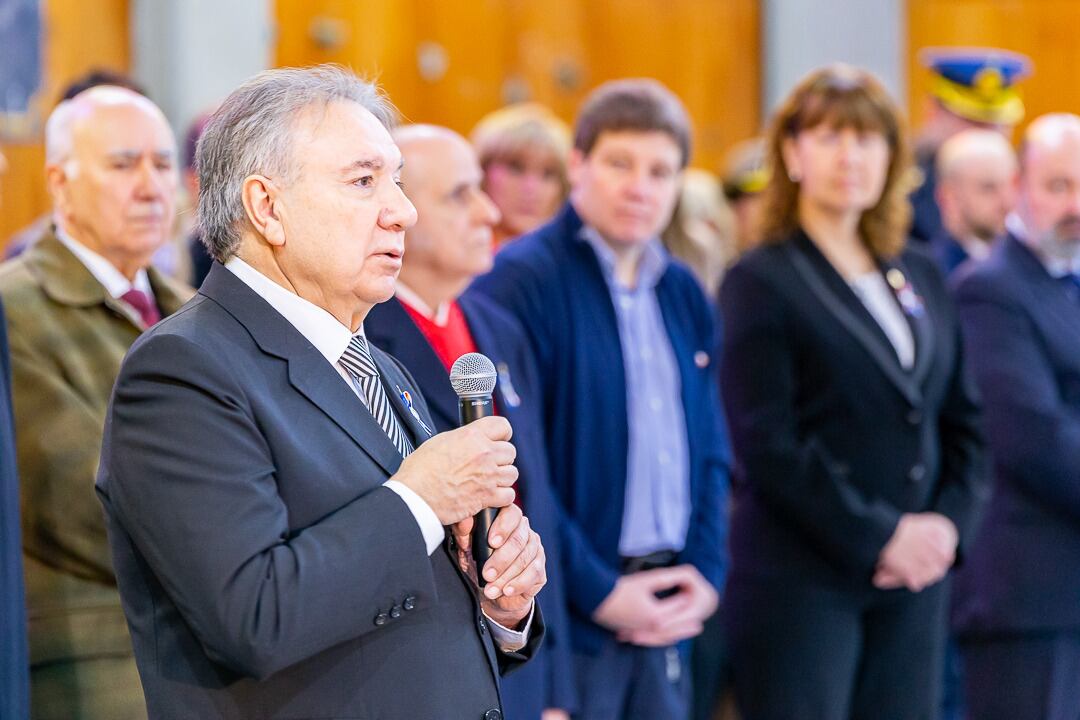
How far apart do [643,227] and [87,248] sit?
1180 mm

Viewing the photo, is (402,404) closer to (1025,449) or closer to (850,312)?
(850,312)

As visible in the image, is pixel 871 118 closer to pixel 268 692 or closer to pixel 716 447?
pixel 716 447

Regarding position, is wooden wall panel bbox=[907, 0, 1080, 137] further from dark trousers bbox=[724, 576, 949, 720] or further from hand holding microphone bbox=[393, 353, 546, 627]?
hand holding microphone bbox=[393, 353, 546, 627]

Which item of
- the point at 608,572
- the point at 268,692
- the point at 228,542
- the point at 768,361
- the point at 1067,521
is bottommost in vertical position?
the point at 1067,521

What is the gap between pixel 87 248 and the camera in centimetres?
258

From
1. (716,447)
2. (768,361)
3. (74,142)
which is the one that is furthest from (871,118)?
(74,142)

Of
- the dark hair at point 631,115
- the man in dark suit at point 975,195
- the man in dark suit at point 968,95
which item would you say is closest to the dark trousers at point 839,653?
the dark hair at point 631,115

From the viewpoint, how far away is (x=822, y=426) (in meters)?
3.15

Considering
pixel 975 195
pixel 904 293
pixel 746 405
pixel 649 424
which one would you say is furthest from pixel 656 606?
pixel 975 195

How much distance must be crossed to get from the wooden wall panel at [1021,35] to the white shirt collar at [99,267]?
513 cm

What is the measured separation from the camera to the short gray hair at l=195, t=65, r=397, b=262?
5.62 feet

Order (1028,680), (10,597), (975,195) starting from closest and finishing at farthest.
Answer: (10,597) → (1028,680) → (975,195)

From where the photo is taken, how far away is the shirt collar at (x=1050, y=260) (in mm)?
3592

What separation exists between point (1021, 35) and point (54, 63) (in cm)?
468
